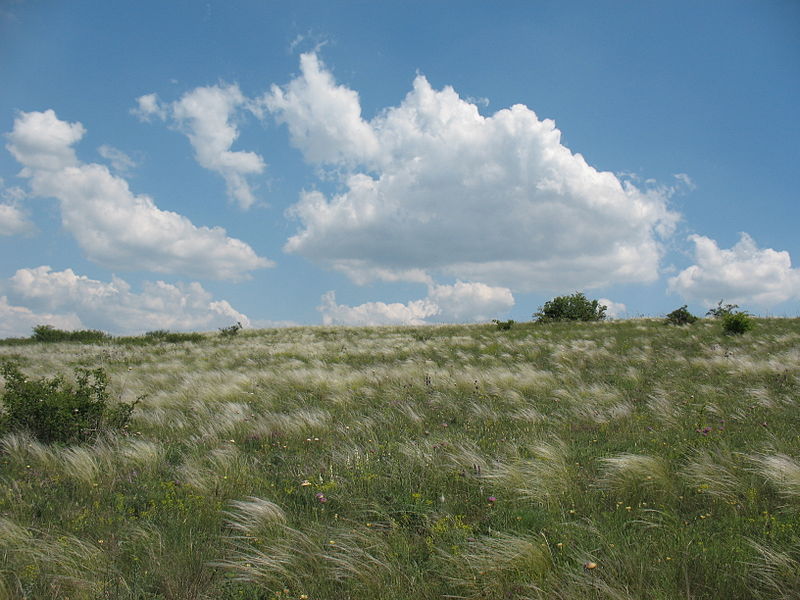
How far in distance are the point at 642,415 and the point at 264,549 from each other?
665 centimetres

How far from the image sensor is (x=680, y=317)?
91.0 feet

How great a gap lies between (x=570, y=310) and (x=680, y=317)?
30.7 feet

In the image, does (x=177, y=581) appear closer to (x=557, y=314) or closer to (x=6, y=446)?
(x=6, y=446)

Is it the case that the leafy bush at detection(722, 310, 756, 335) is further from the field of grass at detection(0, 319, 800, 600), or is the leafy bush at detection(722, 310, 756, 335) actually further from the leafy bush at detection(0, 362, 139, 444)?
the leafy bush at detection(0, 362, 139, 444)

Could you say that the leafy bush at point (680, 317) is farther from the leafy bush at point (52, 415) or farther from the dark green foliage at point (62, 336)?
the dark green foliage at point (62, 336)

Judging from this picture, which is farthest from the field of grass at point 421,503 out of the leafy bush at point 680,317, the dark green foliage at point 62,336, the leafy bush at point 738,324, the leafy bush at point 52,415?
the dark green foliage at point 62,336

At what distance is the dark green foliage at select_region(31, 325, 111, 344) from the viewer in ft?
123

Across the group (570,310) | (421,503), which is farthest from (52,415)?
(570,310)

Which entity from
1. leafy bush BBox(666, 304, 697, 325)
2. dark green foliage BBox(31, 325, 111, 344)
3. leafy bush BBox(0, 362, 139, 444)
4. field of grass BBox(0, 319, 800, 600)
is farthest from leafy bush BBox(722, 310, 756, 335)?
dark green foliage BBox(31, 325, 111, 344)

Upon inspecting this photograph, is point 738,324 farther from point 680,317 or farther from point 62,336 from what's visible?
point 62,336

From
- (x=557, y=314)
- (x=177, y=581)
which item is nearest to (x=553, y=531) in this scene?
(x=177, y=581)

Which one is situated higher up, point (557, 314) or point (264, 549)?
point (557, 314)

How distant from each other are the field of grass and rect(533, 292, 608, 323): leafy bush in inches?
1099

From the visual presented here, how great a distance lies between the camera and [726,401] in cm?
847
